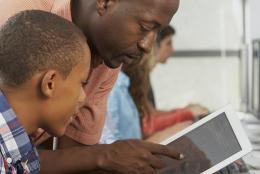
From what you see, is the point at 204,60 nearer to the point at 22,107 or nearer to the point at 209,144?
the point at 209,144

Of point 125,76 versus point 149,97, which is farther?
point 149,97

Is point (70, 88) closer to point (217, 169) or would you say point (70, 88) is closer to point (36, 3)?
point (36, 3)

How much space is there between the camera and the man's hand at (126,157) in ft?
3.33

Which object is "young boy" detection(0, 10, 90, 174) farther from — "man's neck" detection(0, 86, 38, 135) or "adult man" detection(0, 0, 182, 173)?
"adult man" detection(0, 0, 182, 173)

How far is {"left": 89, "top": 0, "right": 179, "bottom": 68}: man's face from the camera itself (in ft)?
3.37

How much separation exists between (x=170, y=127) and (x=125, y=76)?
1.28 ft

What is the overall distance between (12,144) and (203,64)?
314cm

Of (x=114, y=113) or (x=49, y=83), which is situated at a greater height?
(x=49, y=83)

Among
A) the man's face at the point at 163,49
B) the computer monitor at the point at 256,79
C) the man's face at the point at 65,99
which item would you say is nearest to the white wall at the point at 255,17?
the computer monitor at the point at 256,79

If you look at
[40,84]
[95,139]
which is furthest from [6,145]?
[95,139]

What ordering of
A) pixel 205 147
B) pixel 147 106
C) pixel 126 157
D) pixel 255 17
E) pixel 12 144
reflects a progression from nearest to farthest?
pixel 12 144
pixel 126 157
pixel 205 147
pixel 147 106
pixel 255 17

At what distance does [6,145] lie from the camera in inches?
34.9

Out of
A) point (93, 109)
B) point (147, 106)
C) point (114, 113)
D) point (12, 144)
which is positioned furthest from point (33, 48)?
point (147, 106)

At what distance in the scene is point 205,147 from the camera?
3.86 feet
